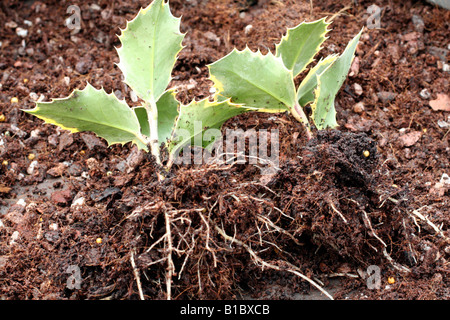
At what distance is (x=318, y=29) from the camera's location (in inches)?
64.4

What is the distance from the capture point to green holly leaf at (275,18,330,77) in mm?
1626

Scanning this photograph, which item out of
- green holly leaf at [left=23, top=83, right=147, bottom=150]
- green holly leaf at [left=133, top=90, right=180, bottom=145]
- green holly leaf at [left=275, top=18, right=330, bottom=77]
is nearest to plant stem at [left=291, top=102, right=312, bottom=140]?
green holly leaf at [left=275, top=18, right=330, bottom=77]

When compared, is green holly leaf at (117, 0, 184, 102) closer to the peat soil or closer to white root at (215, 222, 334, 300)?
the peat soil

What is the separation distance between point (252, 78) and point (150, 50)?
1.01ft

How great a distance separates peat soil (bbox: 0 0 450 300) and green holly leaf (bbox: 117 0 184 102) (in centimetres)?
24

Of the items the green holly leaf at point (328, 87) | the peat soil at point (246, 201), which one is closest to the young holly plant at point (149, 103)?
the peat soil at point (246, 201)

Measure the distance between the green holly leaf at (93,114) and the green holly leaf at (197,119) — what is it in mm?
106

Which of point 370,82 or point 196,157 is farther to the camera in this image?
point 370,82

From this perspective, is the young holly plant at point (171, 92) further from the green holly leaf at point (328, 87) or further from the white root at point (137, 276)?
the white root at point (137, 276)

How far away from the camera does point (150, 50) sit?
61.5 inches

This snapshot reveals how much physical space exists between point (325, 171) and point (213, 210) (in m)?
0.32

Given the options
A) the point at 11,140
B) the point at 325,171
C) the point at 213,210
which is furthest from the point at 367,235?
the point at 11,140

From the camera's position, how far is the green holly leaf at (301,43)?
1626mm
